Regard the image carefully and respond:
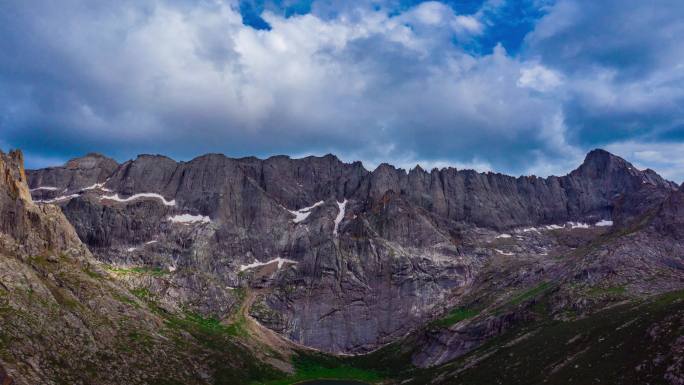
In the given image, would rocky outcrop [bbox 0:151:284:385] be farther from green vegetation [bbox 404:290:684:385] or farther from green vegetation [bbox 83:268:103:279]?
green vegetation [bbox 404:290:684:385]

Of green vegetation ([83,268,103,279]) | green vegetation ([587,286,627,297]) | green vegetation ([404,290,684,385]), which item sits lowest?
green vegetation ([404,290,684,385])

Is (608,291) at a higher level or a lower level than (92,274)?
lower

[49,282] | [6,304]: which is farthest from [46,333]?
[49,282]

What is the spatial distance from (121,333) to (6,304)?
33.5 meters

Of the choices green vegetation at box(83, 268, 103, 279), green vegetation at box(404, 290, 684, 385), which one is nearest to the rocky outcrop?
green vegetation at box(83, 268, 103, 279)

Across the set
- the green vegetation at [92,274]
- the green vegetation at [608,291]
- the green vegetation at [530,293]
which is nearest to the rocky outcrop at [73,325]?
the green vegetation at [92,274]

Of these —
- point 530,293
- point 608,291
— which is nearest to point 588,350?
point 608,291

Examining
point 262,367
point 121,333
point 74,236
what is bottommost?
point 262,367

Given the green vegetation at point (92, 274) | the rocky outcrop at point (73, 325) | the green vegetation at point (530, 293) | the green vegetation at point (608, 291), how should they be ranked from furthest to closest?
the green vegetation at point (530, 293) → the green vegetation at point (92, 274) → the green vegetation at point (608, 291) → the rocky outcrop at point (73, 325)

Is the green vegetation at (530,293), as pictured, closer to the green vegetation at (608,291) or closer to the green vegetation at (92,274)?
the green vegetation at (608,291)

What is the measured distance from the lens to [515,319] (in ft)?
557

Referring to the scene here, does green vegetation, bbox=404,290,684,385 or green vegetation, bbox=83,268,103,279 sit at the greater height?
green vegetation, bbox=83,268,103,279

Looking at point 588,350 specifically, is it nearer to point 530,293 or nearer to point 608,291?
point 608,291

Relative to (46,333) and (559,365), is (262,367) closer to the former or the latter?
(46,333)
